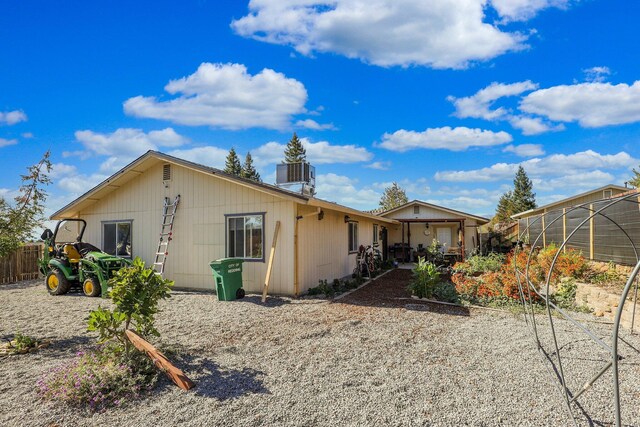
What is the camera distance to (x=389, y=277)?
12969mm

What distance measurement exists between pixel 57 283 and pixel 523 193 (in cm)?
4675

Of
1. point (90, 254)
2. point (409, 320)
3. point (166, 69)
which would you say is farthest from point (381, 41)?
point (90, 254)

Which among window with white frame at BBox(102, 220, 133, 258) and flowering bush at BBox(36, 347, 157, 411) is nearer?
flowering bush at BBox(36, 347, 157, 411)

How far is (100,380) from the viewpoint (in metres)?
3.38

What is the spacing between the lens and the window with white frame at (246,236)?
359 inches

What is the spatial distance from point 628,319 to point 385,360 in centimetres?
428

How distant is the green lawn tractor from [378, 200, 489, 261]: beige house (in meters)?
13.3

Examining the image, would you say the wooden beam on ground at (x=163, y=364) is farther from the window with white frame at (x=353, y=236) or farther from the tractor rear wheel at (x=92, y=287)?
the window with white frame at (x=353, y=236)

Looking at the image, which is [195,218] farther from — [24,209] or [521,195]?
[521,195]

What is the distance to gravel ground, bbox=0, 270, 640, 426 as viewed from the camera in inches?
116

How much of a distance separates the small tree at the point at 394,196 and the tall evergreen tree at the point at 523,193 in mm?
13486

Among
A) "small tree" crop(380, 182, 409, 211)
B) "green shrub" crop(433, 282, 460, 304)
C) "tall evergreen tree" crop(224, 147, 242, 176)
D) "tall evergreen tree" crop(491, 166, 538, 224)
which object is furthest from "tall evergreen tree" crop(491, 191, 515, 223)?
"green shrub" crop(433, 282, 460, 304)

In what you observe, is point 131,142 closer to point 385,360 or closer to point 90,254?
point 90,254

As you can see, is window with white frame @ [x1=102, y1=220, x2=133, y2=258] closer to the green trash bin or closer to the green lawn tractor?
the green lawn tractor
